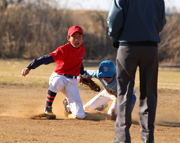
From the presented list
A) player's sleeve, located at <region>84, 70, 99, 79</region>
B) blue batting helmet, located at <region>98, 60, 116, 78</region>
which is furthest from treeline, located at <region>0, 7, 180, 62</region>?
blue batting helmet, located at <region>98, 60, 116, 78</region>

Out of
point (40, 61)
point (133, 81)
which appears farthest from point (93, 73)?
point (133, 81)

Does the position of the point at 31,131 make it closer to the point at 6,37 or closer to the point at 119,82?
the point at 119,82

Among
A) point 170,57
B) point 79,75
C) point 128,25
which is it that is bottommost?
point 170,57

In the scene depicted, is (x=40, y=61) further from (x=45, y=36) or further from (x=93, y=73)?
(x=45, y=36)

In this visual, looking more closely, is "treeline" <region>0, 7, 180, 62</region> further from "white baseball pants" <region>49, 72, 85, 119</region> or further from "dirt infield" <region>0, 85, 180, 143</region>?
"white baseball pants" <region>49, 72, 85, 119</region>

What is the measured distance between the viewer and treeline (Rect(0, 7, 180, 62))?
16.8 metres

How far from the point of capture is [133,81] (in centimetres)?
313

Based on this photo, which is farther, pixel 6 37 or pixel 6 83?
pixel 6 37

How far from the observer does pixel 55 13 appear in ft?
57.9

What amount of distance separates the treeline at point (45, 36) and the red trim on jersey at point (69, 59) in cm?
1193

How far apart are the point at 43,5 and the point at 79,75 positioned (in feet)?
44.1

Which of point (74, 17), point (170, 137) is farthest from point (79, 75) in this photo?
point (74, 17)

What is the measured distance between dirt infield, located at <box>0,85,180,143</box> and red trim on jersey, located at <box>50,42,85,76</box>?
0.82m

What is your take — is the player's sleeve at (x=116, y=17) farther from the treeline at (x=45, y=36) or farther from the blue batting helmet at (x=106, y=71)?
the treeline at (x=45, y=36)
